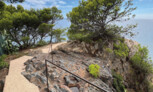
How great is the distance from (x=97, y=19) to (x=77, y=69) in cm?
443

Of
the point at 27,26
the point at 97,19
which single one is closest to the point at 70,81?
the point at 97,19

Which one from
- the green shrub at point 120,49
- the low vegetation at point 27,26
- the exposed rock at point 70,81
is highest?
the low vegetation at point 27,26

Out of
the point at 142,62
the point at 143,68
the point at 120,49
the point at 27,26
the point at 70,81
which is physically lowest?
the point at 143,68

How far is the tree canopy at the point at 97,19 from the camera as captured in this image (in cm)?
697

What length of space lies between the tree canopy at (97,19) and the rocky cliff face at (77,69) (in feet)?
3.07

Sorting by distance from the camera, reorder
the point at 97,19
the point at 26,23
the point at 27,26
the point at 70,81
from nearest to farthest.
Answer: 1. the point at 70,81
2. the point at 97,19
3. the point at 26,23
4. the point at 27,26

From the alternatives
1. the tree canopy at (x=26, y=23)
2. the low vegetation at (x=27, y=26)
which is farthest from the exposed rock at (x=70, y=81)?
the tree canopy at (x=26, y=23)

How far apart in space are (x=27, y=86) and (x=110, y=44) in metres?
6.96

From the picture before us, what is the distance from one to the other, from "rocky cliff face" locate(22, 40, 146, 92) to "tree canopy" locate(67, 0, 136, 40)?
93 cm

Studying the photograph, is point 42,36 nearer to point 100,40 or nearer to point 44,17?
point 44,17

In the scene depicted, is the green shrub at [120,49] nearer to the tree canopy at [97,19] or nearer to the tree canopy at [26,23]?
the tree canopy at [97,19]

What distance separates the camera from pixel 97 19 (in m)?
7.45

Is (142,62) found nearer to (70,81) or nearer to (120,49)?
(120,49)

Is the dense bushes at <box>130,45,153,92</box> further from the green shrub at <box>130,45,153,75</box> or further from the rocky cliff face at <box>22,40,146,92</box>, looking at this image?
the rocky cliff face at <box>22,40,146,92</box>
